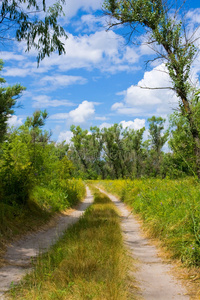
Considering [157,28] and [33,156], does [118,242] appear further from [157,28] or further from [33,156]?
[157,28]

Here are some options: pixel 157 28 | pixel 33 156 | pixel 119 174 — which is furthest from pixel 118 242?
pixel 119 174

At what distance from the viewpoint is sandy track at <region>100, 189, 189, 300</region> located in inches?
125

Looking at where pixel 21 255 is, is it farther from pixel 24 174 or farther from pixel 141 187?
pixel 141 187

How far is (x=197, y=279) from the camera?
3.50m

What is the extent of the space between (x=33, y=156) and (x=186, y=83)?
620cm

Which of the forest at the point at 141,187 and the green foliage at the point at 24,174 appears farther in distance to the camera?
the green foliage at the point at 24,174

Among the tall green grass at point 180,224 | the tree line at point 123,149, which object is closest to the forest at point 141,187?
the tall green grass at point 180,224

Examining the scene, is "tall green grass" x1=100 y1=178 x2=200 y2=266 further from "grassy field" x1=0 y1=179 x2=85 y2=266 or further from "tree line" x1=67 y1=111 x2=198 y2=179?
"tree line" x1=67 y1=111 x2=198 y2=179

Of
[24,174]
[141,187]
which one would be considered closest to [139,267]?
[24,174]

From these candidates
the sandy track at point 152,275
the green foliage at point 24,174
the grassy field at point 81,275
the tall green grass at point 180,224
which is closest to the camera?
the grassy field at point 81,275

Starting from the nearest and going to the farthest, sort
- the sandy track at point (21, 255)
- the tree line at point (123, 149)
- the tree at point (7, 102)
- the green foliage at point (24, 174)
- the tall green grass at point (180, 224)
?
the sandy track at point (21, 255) < the tall green grass at point (180, 224) < the green foliage at point (24, 174) < the tree at point (7, 102) < the tree line at point (123, 149)

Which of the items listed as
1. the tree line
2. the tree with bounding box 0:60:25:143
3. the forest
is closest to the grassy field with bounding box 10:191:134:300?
the forest

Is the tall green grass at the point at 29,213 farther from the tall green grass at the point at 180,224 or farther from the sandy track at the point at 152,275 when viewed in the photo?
the tall green grass at the point at 180,224

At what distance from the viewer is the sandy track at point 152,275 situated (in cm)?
318
